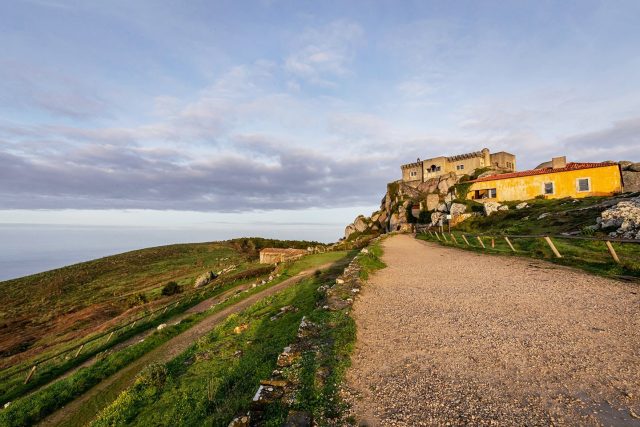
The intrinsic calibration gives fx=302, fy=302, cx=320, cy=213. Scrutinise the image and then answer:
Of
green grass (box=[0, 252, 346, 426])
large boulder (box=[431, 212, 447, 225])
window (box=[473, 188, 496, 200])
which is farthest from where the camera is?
large boulder (box=[431, 212, 447, 225])

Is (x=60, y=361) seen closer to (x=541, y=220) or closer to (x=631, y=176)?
(x=541, y=220)

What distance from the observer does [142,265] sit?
59219 mm

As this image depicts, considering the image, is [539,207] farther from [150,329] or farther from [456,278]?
[150,329]

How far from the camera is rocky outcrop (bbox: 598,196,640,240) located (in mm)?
20453

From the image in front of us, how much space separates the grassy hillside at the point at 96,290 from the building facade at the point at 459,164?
40.6 metres

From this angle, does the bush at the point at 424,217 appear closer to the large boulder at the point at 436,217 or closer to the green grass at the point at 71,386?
the large boulder at the point at 436,217

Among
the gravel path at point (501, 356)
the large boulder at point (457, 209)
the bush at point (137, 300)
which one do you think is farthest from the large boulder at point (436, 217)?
the bush at point (137, 300)

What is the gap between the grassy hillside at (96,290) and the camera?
91.9ft

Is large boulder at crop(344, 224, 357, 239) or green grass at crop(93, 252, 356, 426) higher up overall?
large boulder at crop(344, 224, 357, 239)

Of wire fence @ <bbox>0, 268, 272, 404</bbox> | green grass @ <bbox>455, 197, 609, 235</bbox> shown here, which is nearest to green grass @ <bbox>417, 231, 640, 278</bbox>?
green grass @ <bbox>455, 197, 609, 235</bbox>

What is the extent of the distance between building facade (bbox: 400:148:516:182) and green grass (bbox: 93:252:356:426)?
259ft

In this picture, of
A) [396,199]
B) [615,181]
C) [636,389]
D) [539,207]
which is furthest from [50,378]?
[396,199]

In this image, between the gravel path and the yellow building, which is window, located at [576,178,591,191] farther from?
the gravel path

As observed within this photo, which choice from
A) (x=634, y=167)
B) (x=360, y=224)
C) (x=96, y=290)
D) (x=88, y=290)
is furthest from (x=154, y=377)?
(x=360, y=224)
